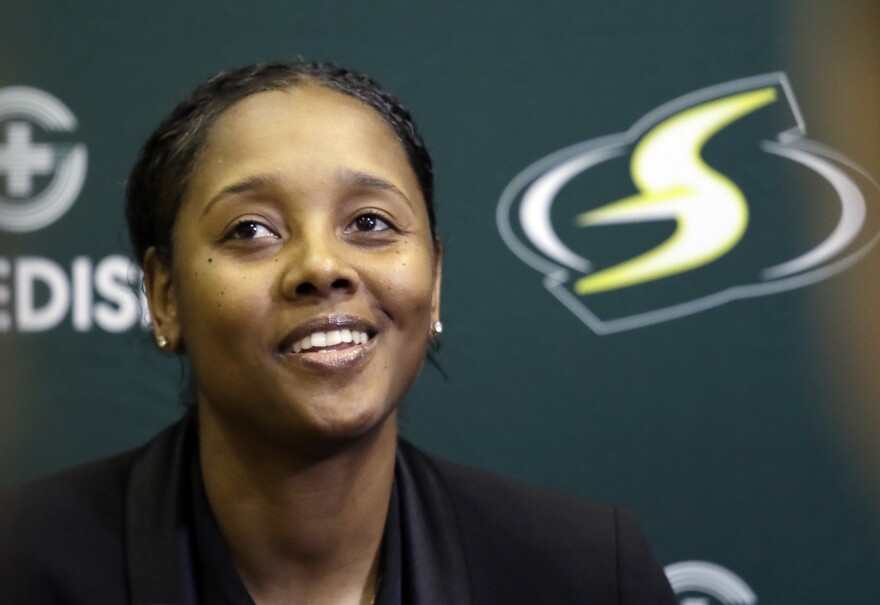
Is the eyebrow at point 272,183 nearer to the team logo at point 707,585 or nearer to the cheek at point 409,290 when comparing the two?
the cheek at point 409,290

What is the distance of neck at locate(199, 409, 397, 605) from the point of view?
1.35m

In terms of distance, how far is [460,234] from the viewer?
6.44 feet

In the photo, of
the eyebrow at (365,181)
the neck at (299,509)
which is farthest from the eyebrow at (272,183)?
the neck at (299,509)

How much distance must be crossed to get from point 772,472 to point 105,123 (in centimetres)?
124

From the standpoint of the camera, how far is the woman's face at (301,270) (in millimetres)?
1244

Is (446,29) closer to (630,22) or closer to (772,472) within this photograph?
(630,22)

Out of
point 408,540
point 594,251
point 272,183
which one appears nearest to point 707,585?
point 594,251

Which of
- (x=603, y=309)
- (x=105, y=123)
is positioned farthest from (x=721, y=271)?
(x=105, y=123)

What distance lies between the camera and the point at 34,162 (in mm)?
1958

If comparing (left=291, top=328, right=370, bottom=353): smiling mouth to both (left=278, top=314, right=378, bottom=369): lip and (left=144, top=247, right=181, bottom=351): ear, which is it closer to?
(left=278, top=314, right=378, bottom=369): lip

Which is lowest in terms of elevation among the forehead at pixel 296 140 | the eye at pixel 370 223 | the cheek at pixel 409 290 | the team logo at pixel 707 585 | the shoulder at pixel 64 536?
the team logo at pixel 707 585

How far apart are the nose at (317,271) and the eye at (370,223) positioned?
0.05 m

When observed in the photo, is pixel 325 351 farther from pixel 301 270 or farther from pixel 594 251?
pixel 594 251

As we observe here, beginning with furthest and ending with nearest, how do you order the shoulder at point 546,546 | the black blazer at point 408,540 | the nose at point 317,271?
the shoulder at point 546,546 < the black blazer at point 408,540 < the nose at point 317,271
